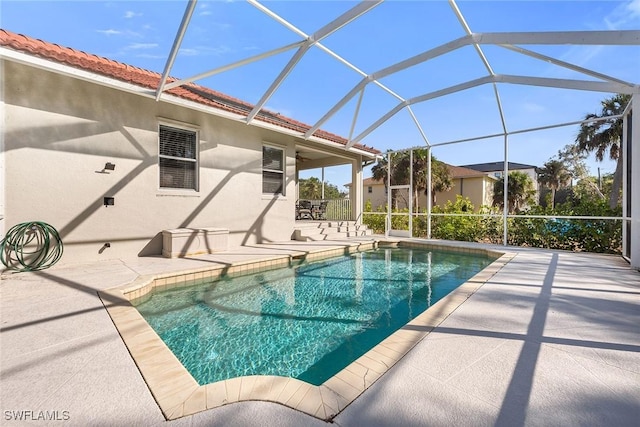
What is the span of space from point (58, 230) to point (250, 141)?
15.9 ft

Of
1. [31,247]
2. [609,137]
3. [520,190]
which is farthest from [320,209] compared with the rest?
[520,190]

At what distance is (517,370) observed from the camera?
6.87 ft

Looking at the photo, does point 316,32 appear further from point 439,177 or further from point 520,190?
point 520,190

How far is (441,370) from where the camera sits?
2078 mm

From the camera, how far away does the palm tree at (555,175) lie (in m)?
28.3

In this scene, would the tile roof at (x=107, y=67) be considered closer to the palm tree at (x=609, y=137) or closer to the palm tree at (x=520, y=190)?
the palm tree at (x=609, y=137)

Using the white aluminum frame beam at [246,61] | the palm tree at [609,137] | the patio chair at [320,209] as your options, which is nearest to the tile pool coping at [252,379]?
the white aluminum frame beam at [246,61]

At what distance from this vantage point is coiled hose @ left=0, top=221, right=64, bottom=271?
4.82 m

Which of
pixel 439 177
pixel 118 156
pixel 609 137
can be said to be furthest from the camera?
pixel 439 177

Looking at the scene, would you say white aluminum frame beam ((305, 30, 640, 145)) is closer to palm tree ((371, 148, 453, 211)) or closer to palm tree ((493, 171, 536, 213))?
palm tree ((371, 148, 453, 211))

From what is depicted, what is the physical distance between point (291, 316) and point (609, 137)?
18.6m

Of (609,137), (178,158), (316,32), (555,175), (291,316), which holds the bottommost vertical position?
(291,316)

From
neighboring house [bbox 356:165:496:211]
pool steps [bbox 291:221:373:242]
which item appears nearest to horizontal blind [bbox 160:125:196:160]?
pool steps [bbox 291:221:373:242]

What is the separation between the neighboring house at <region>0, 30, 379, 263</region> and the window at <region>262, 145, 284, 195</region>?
4 centimetres
